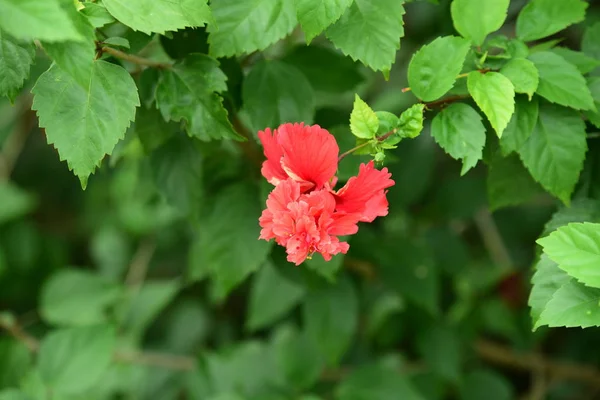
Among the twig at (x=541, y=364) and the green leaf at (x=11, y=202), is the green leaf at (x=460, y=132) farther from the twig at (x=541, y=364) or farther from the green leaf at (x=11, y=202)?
the green leaf at (x=11, y=202)

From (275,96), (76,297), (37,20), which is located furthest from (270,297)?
(37,20)

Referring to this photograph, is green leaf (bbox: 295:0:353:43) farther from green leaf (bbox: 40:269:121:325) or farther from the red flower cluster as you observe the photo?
green leaf (bbox: 40:269:121:325)

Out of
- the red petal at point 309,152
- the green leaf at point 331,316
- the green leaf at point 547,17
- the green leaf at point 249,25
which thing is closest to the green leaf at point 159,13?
the green leaf at point 249,25

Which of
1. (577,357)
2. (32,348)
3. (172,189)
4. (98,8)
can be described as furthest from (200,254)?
(577,357)

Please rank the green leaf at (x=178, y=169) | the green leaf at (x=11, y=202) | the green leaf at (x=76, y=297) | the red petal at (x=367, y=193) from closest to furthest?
the red petal at (x=367, y=193) → the green leaf at (x=178, y=169) → the green leaf at (x=76, y=297) → the green leaf at (x=11, y=202)

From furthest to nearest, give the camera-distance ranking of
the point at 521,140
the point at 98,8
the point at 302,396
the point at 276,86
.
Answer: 1. the point at 302,396
2. the point at 276,86
3. the point at 521,140
4. the point at 98,8

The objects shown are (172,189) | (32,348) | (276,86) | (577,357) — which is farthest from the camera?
(577,357)

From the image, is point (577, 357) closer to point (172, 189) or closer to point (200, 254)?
point (200, 254)
